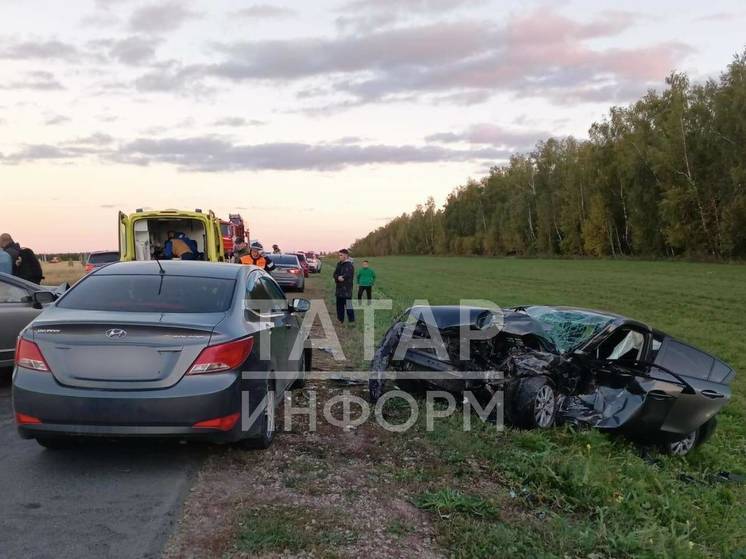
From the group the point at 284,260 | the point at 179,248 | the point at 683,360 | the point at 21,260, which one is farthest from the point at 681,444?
the point at 284,260

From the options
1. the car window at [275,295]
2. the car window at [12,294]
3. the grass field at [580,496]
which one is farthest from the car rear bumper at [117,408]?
the car window at [12,294]

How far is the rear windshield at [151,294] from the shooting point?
517 cm

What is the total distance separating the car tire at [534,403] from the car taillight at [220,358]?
2851 mm

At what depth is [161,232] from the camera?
15578 millimetres

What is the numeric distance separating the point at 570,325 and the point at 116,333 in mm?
4581

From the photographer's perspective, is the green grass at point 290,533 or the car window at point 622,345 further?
the car window at point 622,345

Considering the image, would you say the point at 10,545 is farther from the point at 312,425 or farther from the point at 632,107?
the point at 632,107

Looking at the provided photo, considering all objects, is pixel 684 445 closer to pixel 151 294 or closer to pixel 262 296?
pixel 262 296

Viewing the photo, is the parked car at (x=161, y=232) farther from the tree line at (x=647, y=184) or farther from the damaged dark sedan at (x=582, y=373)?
the tree line at (x=647, y=184)

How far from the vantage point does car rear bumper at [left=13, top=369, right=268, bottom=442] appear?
4.50 meters

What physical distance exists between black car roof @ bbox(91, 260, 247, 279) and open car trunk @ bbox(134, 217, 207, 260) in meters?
9.15

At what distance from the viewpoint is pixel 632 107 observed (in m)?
65.9

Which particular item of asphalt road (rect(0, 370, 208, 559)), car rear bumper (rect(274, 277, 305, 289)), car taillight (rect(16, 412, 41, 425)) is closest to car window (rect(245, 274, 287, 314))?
asphalt road (rect(0, 370, 208, 559))

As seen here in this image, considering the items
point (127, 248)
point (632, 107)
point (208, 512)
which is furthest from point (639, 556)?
point (632, 107)
